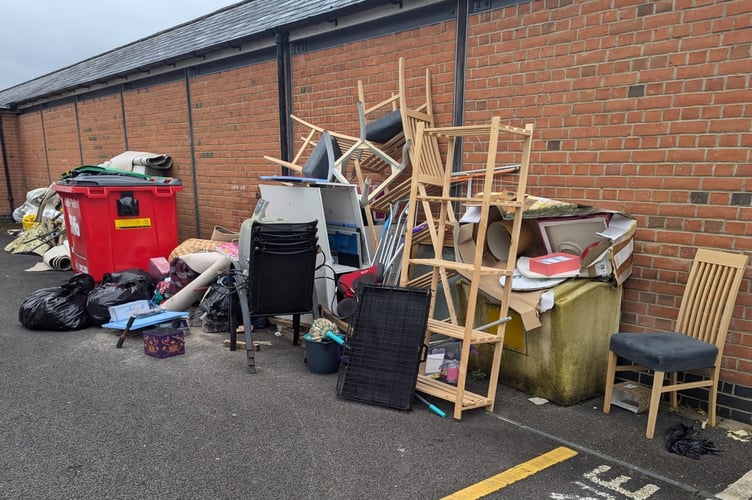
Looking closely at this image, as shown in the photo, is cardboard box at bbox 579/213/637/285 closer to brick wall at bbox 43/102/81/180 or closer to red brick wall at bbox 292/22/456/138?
red brick wall at bbox 292/22/456/138

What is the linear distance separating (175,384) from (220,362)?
0.52 meters

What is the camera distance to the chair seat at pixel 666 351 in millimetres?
2953

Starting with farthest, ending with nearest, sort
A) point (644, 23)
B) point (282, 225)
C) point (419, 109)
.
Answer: point (419, 109), point (282, 225), point (644, 23)

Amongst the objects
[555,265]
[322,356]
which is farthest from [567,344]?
[322,356]

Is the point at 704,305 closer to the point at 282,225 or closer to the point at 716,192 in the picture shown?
the point at 716,192

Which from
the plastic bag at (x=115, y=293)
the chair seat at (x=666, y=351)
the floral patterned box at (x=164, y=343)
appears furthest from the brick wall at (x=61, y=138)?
the chair seat at (x=666, y=351)

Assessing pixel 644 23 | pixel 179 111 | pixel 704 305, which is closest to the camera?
pixel 704 305

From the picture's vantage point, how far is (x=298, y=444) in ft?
9.84

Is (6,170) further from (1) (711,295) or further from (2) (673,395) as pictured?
(1) (711,295)

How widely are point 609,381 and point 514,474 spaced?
3.79 ft

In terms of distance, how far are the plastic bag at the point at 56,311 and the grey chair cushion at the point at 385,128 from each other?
11.4ft

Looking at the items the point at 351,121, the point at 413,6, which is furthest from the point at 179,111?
the point at 413,6

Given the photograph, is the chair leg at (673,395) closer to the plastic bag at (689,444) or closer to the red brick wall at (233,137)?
the plastic bag at (689,444)

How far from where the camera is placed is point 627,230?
3.52m
